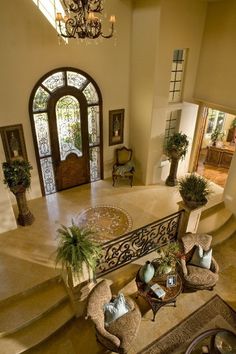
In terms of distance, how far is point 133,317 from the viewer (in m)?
3.76

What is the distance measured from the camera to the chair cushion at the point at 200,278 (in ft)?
14.4

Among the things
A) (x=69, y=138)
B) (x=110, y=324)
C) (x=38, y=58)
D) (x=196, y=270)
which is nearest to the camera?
(x=110, y=324)

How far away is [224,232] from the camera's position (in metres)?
5.89

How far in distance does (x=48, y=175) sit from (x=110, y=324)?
13.4 ft

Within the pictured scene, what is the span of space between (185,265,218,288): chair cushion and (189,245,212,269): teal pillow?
4.1 inches

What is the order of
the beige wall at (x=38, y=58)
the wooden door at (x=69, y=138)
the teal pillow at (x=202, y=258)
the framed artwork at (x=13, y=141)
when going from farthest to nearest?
the wooden door at (x=69, y=138), the framed artwork at (x=13, y=141), the beige wall at (x=38, y=58), the teal pillow at (x=202, y=258)

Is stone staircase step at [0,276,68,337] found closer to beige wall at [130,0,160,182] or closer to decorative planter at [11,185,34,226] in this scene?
decorative planter at [11,185,34,226]

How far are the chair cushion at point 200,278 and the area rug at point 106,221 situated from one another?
1.68 metres

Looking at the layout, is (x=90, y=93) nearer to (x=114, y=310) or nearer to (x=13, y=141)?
(x=13, y=141)

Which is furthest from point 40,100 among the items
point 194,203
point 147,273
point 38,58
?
point 147,273

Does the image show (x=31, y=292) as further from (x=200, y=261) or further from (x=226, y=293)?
(x=226, y=293)

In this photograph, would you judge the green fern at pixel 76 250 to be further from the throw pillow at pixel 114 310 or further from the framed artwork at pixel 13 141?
the framed artwork at pixel 13 141

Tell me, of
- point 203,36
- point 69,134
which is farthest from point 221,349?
point 203,36

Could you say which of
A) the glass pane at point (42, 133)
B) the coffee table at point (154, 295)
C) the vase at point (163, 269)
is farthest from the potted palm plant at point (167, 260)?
the glass pane at point (42, 133)
